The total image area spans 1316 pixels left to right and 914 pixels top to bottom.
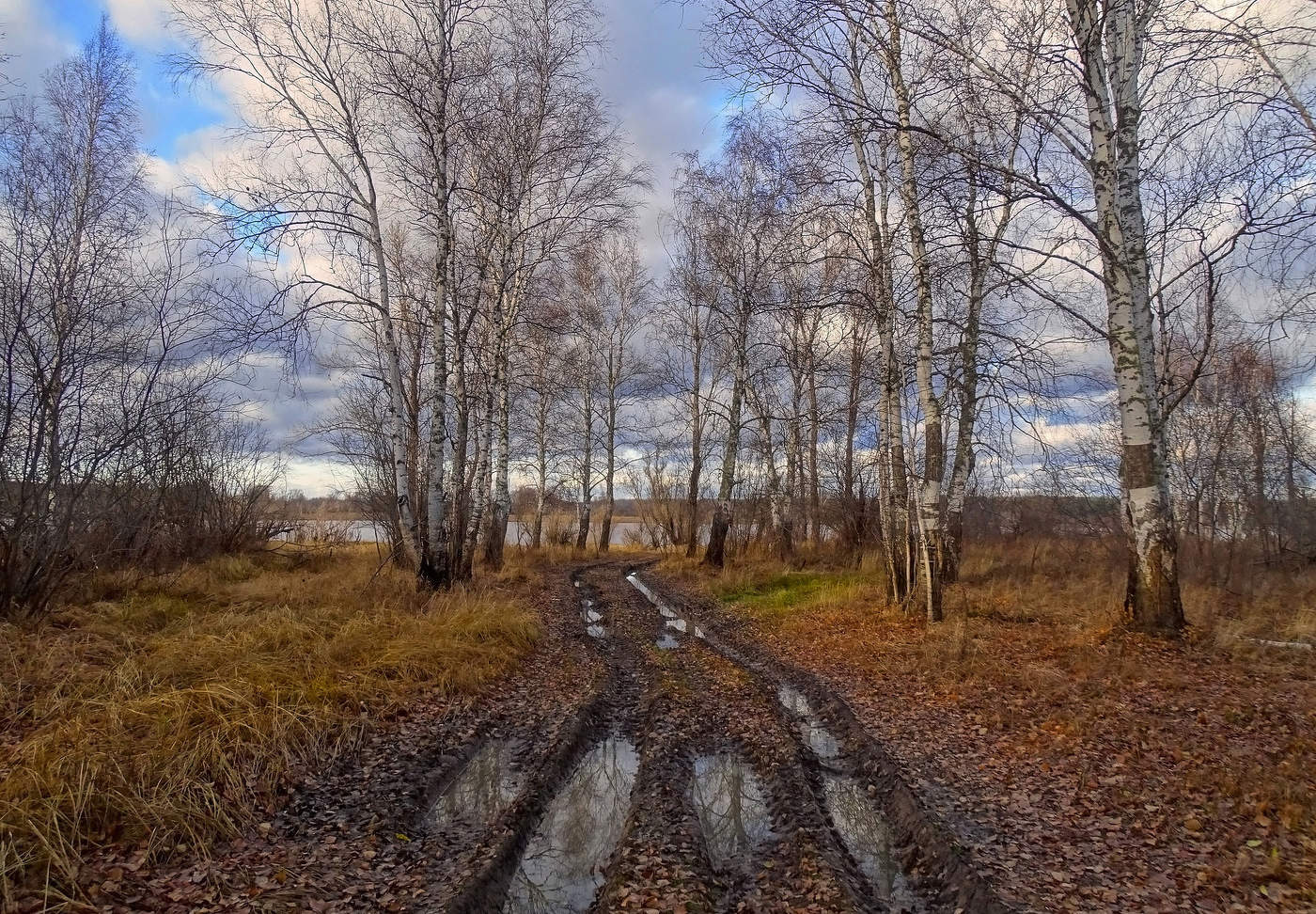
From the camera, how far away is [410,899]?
11.6 feet

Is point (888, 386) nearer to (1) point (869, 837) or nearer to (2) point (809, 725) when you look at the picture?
(2) point (809, 725)

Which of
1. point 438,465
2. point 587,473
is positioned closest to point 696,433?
point 587,473

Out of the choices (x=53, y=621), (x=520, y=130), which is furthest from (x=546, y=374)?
(x=53, y=621)

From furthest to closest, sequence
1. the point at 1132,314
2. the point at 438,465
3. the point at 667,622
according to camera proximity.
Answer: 1. the point at 667,622
2. the point at 438,465
3. the point at 1132,314

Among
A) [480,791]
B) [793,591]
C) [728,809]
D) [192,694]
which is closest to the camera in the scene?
[728,809]

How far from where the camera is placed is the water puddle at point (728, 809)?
422 cm

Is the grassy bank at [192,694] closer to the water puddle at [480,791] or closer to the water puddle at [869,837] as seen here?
the water puddle at [480,791]

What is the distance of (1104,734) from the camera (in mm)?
5305

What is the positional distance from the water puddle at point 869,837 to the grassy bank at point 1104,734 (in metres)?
0.46

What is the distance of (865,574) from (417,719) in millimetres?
11057

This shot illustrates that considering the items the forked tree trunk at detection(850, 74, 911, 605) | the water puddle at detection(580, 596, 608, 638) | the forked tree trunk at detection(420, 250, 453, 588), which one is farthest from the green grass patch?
the forked tree trunk at detection(420, 250, 453, 588)

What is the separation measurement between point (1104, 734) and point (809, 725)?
2.42 m

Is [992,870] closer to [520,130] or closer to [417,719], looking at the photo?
[417,719]

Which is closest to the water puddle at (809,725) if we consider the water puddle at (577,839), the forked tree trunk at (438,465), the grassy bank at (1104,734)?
the grassy bank at (1104,734)
